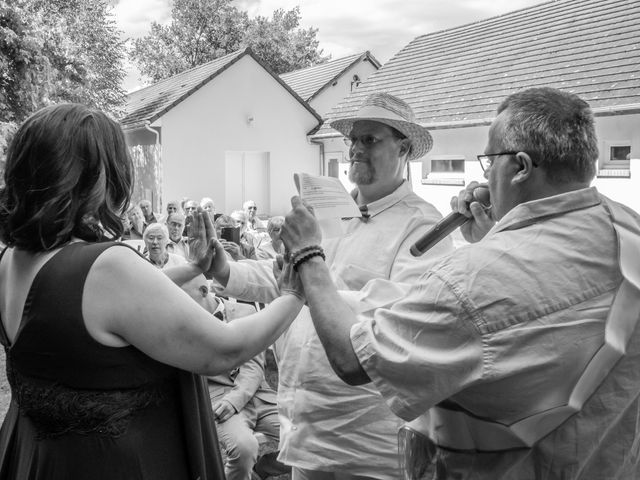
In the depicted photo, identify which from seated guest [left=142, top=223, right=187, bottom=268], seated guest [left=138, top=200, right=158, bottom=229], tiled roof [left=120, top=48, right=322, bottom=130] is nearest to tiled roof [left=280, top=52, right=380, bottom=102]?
tiled roof [left=120, top=48, right=322, bottom=130]

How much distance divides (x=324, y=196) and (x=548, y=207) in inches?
30.7

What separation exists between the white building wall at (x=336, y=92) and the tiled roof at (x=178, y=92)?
4978mm

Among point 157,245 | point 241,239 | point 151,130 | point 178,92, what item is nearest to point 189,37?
point 178,92

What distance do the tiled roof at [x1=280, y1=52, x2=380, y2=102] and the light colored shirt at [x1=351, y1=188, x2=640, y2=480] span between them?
2333 cm

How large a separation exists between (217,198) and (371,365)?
59.2ft

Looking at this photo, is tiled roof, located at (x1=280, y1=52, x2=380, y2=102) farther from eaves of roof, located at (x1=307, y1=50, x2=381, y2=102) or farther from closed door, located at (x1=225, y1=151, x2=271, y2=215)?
closed door, located at (x1=225, y1=151, x2=271, y2=215)

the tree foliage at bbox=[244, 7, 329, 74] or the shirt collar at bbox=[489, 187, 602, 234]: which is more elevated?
the tree foliage at bbox=[244, 7, 329, 74]

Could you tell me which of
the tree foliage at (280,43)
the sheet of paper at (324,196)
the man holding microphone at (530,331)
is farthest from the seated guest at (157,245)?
the tree foliage at (280,43)

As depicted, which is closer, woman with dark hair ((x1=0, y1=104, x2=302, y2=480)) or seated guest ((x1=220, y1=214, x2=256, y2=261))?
woman with dark hair ((x1=0, y1=104, x2=302, y2=480))

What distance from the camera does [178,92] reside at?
19094mm

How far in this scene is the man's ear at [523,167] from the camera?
1.37 metres

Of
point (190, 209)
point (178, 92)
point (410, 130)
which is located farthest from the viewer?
point (178, 92)

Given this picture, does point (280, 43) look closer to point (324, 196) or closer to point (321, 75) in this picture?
point (321, 75)

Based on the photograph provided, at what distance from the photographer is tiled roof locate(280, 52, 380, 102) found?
79.8 ft
